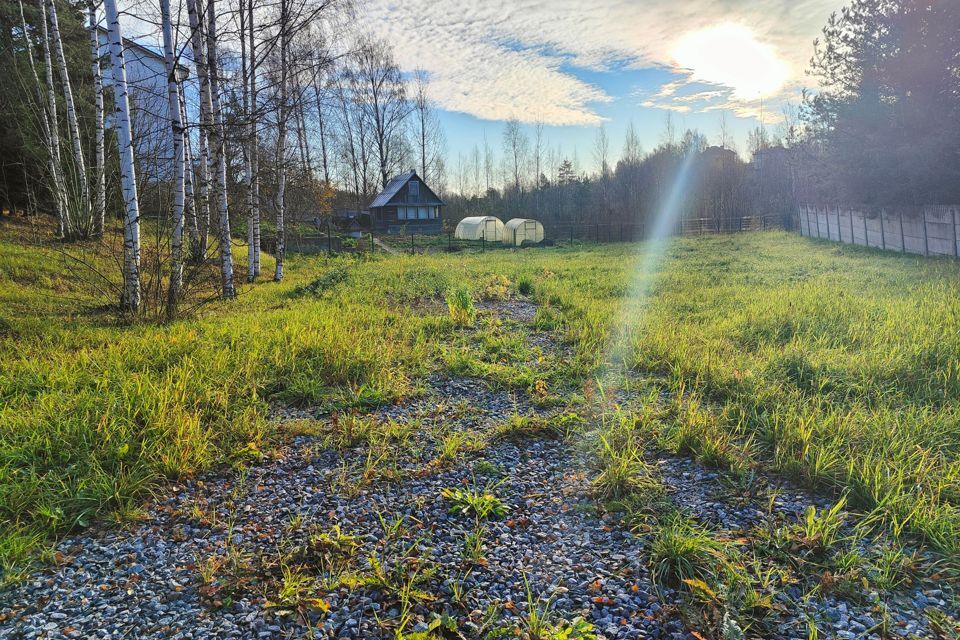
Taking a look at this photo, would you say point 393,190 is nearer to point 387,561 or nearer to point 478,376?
point 478,376

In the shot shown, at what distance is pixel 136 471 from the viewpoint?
3014 millimetres

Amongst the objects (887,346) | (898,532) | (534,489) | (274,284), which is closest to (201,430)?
(534,489)

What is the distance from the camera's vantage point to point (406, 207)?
3975 cm

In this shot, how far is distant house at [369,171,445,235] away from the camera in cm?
3900

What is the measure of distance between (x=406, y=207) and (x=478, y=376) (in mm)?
36335

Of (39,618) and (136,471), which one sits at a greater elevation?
(136,471)

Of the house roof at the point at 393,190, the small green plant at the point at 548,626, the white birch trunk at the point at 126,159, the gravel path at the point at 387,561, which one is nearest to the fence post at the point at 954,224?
the gravel path at the point at 387,561

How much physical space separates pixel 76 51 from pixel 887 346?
20.5 metres

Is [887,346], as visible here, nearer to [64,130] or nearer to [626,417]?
[626,417]

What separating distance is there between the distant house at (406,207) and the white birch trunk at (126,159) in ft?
106

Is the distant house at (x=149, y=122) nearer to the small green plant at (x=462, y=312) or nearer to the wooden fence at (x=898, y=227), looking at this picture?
the small green plant at (x=462, y=312)

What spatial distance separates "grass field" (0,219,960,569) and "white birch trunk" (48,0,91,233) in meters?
3.00

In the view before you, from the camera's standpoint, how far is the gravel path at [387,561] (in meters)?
2.08

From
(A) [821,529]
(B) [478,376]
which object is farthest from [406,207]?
(A) [821,529]
